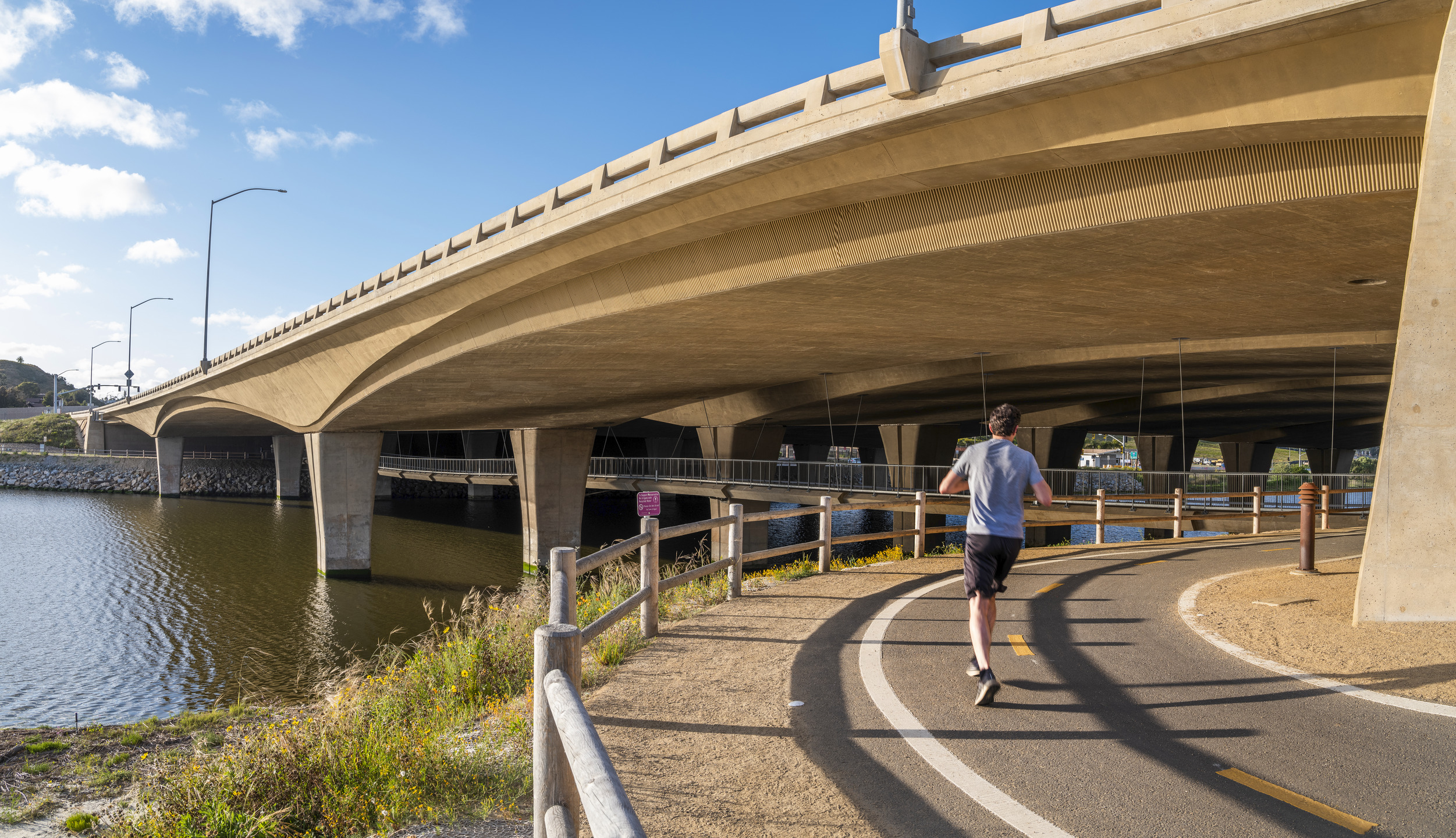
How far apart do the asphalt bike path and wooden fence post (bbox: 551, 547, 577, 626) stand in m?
1.55

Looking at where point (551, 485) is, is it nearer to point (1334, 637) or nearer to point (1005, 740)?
point (1334, 637)

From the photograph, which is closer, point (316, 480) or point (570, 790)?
point (570, 790)

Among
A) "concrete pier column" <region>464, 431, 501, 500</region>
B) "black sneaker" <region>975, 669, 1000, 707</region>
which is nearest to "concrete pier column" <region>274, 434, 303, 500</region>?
"concrete pier column" <region>464, 431, 501, 500</region>

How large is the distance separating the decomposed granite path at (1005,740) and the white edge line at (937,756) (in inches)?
0.5

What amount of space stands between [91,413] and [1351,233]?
97.2 meters

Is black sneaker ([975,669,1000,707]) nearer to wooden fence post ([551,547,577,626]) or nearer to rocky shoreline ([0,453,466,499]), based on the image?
wooden fence post ([551,547,577,626])

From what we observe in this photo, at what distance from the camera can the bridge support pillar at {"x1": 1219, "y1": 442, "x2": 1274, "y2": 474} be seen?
64.2 metres

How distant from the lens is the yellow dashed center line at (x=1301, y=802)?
3574 mm

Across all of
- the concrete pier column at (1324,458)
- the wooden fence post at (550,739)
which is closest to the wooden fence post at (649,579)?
the wooden fence post at (550,739)

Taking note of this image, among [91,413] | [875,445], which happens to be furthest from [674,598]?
[91,413]

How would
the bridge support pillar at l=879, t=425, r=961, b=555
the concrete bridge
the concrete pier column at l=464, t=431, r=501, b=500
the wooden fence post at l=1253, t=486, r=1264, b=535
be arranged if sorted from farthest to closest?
the concrete pier column at l=464, t=431, r=501, b=500 → the bridge support pillar at l=879, t=425, r=961, b=555 → the wooden fence post at l=1253, t=486, r=1264, b=535 → the concrete bridge

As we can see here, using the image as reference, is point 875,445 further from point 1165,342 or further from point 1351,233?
point 1351,233

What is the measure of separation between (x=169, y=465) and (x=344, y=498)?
133 ft

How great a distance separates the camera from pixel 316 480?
108 ft
